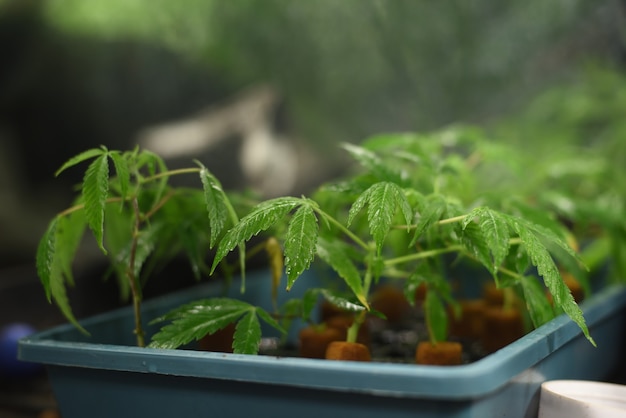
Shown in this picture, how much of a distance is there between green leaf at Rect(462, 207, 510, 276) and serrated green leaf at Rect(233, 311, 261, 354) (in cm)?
21

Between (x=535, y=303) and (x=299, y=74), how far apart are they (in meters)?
0.95

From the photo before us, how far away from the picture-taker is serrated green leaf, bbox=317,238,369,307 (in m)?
0.62


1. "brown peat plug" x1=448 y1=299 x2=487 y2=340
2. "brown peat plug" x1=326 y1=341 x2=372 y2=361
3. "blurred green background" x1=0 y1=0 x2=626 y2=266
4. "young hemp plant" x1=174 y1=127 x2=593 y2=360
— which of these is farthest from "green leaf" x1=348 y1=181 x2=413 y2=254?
"blurred green background" x1=0 y1=0 x2=626 y2=266

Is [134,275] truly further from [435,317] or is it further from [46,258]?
[435,317]

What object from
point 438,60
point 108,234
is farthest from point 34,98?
point 438,60

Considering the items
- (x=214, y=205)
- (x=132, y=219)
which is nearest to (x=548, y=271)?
(x=214, y=205)

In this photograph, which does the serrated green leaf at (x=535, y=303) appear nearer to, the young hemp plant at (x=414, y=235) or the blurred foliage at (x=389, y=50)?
the young hemp plant at (x=414, y=235)

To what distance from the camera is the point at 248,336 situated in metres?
0.60

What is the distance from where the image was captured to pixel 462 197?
0.91 m

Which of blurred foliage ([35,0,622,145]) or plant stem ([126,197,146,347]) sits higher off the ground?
blurred foliage ([35,0,622,145])

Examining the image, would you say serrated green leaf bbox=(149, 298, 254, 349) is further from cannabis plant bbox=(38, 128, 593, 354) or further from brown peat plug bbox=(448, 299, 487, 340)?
brown peat plug bbox=(448, 299, 487, 340)

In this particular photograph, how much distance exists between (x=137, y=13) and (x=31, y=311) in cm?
56

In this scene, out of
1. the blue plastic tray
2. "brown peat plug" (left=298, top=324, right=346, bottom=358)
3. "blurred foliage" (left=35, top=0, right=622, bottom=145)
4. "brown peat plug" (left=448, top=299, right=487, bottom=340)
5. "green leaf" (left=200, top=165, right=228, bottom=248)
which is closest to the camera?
the blue plastic tray

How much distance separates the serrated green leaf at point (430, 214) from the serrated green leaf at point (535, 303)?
0.11 metres
